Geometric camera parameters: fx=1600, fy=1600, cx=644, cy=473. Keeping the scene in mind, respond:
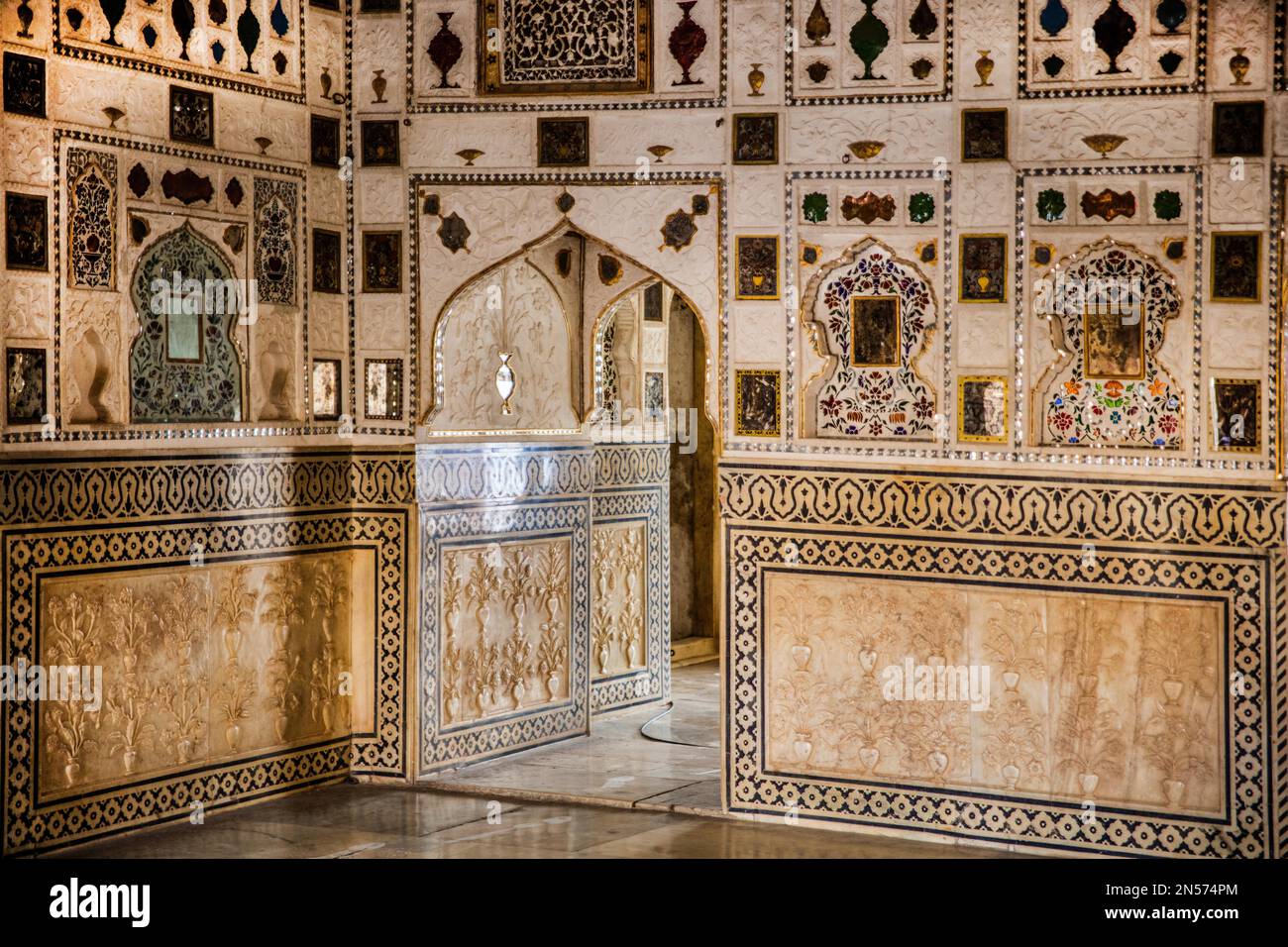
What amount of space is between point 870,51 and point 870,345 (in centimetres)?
122

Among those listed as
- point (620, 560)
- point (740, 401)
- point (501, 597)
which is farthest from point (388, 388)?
point (620, 560)

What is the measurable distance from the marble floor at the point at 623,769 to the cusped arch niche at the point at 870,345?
184 cm

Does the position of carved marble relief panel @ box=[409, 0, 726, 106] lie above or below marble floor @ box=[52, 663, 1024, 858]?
above

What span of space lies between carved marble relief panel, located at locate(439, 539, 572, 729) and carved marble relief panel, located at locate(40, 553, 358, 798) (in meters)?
0.53

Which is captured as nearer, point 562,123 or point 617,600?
point 562,123

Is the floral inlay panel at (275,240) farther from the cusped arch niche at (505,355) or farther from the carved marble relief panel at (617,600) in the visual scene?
the carved marble relief panel at (617,600)

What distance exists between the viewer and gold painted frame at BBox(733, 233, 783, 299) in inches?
269

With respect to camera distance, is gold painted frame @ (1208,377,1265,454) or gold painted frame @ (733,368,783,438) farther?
gold painted frame @ (733,368,783,438)

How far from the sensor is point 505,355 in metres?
8.13

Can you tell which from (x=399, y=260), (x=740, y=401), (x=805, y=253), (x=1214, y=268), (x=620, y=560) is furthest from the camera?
(x=620, y=560)

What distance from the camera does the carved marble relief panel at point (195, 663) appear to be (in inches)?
249

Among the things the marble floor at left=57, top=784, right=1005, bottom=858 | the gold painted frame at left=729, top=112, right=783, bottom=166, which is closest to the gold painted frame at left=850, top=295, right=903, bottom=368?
the gold painted frame at left=729, top=112, right=783, bottom=166

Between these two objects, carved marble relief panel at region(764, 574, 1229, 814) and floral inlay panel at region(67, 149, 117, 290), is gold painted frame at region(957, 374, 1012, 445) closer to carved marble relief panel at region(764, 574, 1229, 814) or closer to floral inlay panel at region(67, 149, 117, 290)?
carved marble relief panel at region(764, 574, 1229, 814)

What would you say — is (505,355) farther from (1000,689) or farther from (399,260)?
(1000,689)
